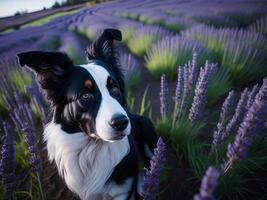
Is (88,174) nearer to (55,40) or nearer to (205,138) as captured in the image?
(205,138)

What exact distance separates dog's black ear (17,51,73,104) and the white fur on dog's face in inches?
5.3

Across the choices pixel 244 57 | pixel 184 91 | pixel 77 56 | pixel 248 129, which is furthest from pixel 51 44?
pixel 248 129

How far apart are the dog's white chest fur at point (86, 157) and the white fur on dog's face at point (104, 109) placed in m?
0.26

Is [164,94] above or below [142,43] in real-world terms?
above

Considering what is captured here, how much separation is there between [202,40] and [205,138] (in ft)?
7.00

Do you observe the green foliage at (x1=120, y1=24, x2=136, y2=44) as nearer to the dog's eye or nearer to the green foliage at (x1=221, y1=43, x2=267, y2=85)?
the green foliage at (x1=221, y1=43, x2=267, y2=85)

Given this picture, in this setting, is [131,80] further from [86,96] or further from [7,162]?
[7,162]

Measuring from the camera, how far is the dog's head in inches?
47.4

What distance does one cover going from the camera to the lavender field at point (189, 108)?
139 centimetres

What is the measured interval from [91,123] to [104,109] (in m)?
0.15

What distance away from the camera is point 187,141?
1.90 meters

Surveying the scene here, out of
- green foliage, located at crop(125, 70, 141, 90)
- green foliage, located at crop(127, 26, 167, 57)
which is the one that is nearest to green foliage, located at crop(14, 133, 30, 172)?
green foliage, located at crop(125, 70, 141, 90)

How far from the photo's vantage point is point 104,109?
124 cm

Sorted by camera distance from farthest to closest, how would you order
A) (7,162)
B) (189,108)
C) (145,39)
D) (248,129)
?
(145,39) → (189,108) → (7,162) → (248,129)
